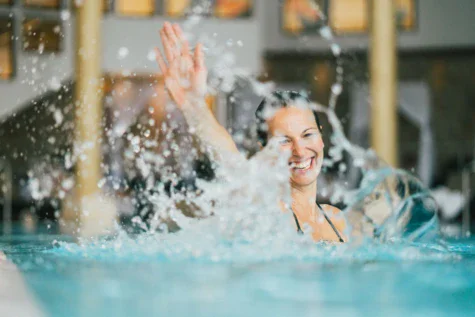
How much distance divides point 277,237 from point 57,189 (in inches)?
403

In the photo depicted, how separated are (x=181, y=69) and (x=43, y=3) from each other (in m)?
11.2

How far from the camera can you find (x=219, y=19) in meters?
15.6

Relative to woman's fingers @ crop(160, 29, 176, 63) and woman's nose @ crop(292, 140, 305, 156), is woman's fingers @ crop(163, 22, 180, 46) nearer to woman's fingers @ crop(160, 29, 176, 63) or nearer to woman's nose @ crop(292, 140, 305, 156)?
woman's fingers @ crop(160, 29, 176, 63)

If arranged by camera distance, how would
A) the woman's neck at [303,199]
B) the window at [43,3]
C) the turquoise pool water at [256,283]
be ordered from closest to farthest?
the turquoise pool water at [256,283] < the woman's neck at [303,199] < the window at [43,3]

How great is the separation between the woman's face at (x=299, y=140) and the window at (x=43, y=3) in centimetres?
1153

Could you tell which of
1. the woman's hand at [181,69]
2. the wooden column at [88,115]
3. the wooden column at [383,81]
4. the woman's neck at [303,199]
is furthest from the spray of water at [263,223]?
the wooden column at [88,115]

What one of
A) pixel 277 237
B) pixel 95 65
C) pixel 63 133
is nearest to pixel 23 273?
pixel 277 237

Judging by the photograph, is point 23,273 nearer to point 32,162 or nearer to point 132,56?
point 32,162

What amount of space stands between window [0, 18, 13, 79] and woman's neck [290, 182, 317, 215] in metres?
11.6

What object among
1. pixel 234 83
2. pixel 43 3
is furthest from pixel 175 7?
pixel 43 3

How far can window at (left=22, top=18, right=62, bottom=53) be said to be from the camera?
14.7 m

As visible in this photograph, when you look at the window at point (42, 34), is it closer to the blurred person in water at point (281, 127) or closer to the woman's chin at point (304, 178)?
the blurred person in water at point (281, 127)

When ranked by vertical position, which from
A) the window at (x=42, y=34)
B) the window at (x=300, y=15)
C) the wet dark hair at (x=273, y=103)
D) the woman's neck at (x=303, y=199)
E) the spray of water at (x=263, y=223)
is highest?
the window at (x=300, y=15)

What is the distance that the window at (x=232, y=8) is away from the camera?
15.7 m
